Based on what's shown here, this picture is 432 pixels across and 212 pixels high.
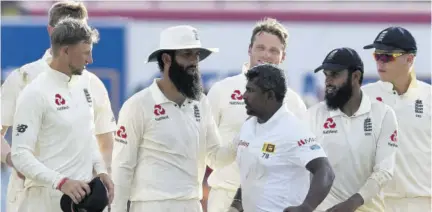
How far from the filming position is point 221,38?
20750 millimetres

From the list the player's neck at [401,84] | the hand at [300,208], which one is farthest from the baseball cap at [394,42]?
the hand at [300,208]

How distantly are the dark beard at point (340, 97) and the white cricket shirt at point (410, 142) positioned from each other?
89 centimetres

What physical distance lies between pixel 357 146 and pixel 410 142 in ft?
3.57

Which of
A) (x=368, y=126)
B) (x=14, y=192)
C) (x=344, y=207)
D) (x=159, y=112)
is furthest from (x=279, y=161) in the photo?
(x=14, y=192)

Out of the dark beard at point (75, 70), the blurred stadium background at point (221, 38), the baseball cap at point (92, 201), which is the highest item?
the dark beard at point (75, 70)

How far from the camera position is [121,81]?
68.6ft

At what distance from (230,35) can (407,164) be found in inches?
431

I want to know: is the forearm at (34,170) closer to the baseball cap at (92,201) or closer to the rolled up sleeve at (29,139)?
the rolled up sleeve at (29,139)

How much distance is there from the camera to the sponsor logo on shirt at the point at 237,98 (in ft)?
33.0

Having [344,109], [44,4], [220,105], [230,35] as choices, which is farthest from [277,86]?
[44,4]

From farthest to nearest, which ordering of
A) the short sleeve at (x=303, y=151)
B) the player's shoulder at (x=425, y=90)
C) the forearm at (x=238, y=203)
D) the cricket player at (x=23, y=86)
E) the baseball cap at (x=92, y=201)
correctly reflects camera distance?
the player's shoulder at (x=425, y=90), the cricket player at (x=23, y=86), the baseball cap at (x=92, y=201), the forearm at (x=238, y=203), the short sleeve at (x=303, y=151)

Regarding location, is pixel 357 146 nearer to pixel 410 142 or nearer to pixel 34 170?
pixel 410 142

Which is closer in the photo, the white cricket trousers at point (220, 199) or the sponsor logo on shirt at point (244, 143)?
the sponsor logo on shirt at point (244, 143)

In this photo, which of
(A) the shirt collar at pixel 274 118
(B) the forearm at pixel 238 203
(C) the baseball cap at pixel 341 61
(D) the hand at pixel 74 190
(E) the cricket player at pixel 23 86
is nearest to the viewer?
(A) the shirt collar at pixel 274 118
